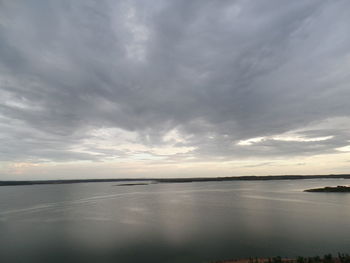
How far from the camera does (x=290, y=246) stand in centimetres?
2462

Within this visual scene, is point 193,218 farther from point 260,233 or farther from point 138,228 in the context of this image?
point 260,233

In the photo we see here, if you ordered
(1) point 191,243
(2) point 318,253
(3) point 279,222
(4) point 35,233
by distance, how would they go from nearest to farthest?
(2) point 318,253
(1) point 191,243
(4) point 35,233
(3) point 279,222

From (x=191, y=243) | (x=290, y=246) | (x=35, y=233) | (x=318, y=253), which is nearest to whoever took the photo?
(x=318, y=253)

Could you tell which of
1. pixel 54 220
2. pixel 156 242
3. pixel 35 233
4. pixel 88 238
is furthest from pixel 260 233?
pixel 54 220

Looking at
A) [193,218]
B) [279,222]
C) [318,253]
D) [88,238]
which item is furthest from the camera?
[193,218]

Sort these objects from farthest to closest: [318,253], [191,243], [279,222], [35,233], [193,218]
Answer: [193,218]
[279,222]
[35,233]
[191,243]
[318,253]

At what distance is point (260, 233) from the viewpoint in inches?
1192

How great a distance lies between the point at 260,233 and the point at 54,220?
35.8 meters

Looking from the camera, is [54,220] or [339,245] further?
[54,220]

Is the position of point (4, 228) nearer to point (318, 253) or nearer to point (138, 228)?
point (138, 228)

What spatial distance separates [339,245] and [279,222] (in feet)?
40.7

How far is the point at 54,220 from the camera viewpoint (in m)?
42.9

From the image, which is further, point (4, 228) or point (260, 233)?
point (4, 228)

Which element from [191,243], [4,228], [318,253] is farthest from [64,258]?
[318,253]
